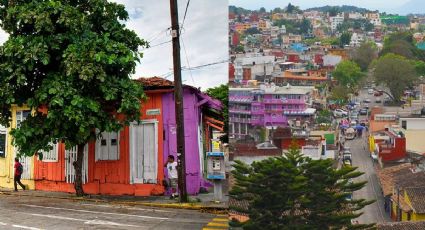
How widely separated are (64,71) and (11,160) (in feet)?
17.2

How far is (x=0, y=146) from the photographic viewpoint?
1495 centimetres

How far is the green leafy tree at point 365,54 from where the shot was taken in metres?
3.42

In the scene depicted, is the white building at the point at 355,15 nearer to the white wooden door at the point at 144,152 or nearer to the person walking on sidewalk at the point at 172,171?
the person walking on sidewalk at the point at 172,171

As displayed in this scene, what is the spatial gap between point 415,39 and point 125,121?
8.26 metres

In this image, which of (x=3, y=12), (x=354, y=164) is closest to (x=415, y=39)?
(x=354, y=164)

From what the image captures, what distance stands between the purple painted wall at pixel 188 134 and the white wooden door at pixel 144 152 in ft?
0.89

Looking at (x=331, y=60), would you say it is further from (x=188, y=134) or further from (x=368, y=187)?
(x=188, y=134)

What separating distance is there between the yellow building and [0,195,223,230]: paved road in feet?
8.13

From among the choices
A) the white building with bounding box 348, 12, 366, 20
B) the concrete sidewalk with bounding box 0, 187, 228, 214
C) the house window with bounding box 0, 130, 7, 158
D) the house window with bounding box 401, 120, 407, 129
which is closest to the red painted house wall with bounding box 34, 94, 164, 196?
the concrete sidewalk with bounding box 0, 187, 228, 214

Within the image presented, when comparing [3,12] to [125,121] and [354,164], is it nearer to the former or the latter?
[125,121]

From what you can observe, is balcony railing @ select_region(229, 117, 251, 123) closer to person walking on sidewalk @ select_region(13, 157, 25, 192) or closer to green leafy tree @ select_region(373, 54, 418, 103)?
green leafy tree @ select_region(373, 54, 418, 103)

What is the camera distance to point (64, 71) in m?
10.4

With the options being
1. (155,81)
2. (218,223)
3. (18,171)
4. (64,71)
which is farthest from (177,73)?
(18,171)

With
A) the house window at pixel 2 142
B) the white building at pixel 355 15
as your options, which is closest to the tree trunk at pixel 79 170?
the house window at pixel 2 142
